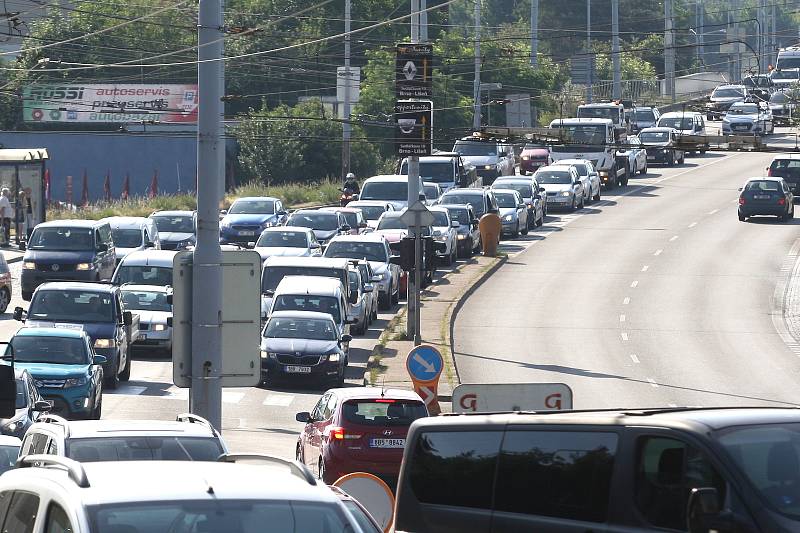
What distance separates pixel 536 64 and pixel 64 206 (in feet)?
123

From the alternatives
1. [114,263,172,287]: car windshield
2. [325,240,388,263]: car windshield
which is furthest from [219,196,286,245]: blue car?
[114,263,172,287]: car windshield

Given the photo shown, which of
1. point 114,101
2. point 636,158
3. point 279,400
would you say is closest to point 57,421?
point 279,400

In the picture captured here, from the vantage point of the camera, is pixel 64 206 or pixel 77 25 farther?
pixel 77 25

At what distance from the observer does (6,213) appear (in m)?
48.1

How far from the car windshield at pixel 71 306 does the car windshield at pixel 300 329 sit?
330cm

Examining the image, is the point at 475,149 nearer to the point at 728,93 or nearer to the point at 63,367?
the point at 728,93

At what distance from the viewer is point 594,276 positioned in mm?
48031

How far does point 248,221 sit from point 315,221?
237 cm

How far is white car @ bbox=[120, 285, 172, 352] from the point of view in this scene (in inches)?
1350

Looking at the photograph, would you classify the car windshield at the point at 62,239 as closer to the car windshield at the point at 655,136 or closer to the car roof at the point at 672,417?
the car roof at the point at 672,417

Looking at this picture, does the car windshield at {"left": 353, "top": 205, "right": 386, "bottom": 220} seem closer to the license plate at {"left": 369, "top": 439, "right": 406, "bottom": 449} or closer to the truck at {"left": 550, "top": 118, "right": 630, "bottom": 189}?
the truck at {"left": 550, "top": 118, "right": 630, "bottom": 189}

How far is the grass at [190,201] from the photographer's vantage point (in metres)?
56.5

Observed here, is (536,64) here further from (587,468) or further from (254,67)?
(587,468)

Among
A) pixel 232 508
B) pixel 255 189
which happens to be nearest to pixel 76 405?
pixel 232 508
